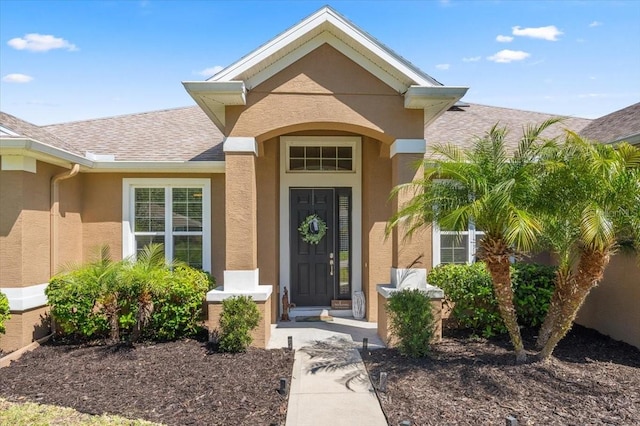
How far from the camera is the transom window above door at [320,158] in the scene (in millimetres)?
8883

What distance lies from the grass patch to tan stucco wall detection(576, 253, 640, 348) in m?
7.46

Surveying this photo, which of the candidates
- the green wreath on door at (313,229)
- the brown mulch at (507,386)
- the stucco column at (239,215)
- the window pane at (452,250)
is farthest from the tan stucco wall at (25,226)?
the window pane at (452,250)

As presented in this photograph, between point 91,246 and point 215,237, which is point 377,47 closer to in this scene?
point 215,237

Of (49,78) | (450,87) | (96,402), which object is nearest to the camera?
(96,402)

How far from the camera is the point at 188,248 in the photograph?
8445 millimetres

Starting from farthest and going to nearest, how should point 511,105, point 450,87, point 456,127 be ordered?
point 511,105, point 456,127, point 450,87

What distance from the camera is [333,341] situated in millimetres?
6973

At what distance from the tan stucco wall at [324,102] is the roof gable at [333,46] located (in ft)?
0.37

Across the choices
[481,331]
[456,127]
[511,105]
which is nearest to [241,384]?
[481,331]

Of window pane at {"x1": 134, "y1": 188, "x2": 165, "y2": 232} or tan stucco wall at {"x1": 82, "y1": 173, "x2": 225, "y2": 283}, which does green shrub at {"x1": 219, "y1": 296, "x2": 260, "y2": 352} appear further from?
window pane at {"x1": 134, "y1": 188, "x2": 165, "y2": 232}

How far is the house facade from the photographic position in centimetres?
652

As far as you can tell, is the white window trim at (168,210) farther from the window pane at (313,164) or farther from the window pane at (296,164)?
the window pane at (313,164)

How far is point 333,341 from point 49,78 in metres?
11.3

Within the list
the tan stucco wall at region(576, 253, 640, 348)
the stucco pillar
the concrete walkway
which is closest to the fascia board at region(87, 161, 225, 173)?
the stucco pillar
